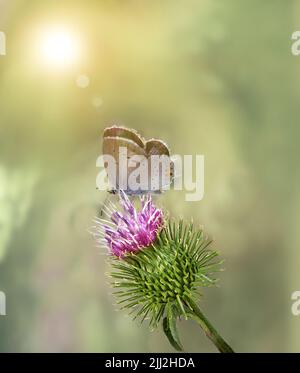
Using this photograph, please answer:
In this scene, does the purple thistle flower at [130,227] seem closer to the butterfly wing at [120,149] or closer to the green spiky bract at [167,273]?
the green spiky bract at [167,273]

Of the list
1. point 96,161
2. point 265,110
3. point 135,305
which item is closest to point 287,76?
point 265,110

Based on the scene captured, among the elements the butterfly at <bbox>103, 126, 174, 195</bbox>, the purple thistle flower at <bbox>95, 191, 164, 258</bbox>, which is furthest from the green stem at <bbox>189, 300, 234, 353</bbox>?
the butterfly at <bbox>103, 126, 174, 195</bbox>

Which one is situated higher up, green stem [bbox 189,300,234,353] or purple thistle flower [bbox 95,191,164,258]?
purple thistle flower [bbox 95,191,164,258]

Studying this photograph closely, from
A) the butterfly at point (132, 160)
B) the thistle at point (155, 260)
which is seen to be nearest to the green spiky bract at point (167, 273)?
the thistle at point (155, 260)

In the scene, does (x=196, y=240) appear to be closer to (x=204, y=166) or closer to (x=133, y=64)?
(x=204, y=166)

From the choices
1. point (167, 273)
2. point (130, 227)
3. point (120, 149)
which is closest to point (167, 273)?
point (167, 273)

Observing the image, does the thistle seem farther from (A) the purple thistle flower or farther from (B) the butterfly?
(B) the butterfly

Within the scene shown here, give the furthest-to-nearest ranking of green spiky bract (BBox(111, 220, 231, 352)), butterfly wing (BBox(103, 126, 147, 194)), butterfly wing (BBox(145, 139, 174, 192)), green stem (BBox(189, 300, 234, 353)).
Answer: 1. butterfly wing (BBox(145, 139, 174, 192))
2. butterfly wing (BBox(103, 126, 147, 194))
3. green spiky bract (BBox(111, 220, 231, 352))
4. green stem (BBox(189, 300, 234, 353))
